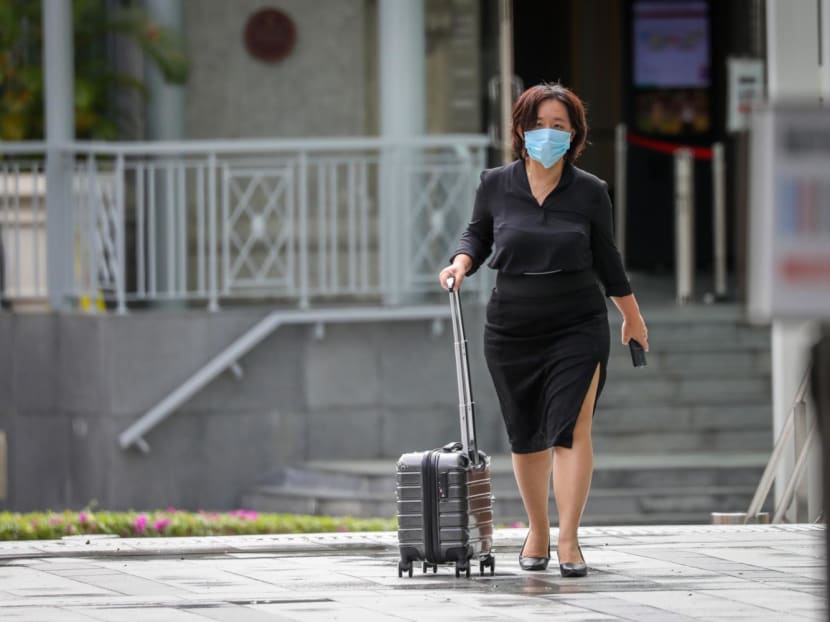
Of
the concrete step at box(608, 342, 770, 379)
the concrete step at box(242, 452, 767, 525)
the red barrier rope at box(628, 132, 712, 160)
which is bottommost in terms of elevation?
the concrete step at box(242, 452, 767, 525)

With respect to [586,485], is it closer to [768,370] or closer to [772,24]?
[772,24]

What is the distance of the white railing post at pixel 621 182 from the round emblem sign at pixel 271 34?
282cm

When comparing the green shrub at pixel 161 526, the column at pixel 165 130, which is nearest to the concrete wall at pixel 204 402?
the column at pixel 165 130

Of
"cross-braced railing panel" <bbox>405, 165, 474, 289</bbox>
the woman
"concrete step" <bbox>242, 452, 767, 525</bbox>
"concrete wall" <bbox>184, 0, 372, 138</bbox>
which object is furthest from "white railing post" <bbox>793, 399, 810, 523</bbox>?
"concrete wall" <bbox>184, 0, 372, 138</bbox>

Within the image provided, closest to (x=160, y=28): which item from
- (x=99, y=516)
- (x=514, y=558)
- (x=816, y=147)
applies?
(x=99, y=516)

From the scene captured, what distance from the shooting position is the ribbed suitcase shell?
21.3ft

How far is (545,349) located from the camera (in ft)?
21.6

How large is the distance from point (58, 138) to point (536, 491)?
6.31m

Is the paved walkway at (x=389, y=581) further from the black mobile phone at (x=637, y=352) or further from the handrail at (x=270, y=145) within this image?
the handrail at (x=270, y=145)

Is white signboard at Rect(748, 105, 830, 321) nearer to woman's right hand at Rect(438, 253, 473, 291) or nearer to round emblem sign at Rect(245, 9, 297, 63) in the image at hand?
woman's right hand at Rect(438, 253, 473, 291)

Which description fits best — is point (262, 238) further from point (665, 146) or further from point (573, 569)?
point (573, 569)

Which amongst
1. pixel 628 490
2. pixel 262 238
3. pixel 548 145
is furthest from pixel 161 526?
pixel 548 145

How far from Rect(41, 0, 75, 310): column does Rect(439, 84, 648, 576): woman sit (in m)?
5.91

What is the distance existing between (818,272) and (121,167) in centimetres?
894
